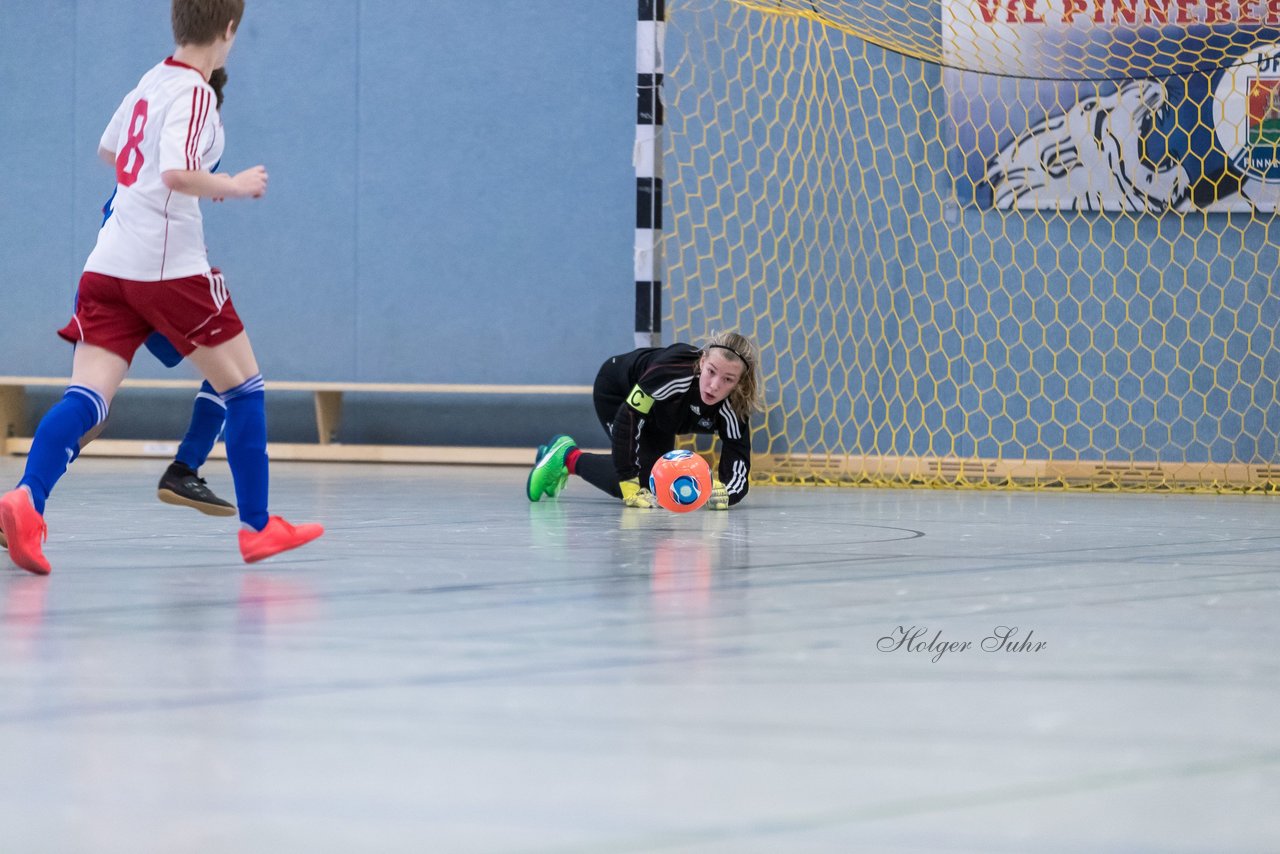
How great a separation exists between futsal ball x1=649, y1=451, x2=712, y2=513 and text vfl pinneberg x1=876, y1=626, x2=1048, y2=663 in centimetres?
192

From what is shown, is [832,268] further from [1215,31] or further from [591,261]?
[1215,31]

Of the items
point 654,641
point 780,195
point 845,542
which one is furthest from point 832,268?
point 654,641

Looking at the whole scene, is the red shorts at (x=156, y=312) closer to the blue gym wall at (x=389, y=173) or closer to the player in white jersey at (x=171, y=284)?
the player in white jersey at (x=171, y=284)

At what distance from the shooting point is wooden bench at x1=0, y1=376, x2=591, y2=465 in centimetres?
623

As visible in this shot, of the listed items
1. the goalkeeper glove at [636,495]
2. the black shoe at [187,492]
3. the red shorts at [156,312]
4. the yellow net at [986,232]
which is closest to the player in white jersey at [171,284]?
the red shorts at [156,312]

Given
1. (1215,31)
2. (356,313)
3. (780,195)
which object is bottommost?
(356,313)

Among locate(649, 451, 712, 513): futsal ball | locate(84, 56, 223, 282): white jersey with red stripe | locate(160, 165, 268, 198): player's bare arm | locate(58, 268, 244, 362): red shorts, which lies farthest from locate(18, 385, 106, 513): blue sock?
locate(649, 451, 712, 513): futsal ball

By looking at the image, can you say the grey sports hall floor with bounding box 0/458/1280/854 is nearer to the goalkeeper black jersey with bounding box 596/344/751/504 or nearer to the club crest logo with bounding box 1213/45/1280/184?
the goalkeeper black jersey with bounding box 596/344/751/504

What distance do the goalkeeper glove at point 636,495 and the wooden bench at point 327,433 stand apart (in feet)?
6.20

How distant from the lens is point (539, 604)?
2.07 meters

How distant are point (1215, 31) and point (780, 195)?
1.71 meters

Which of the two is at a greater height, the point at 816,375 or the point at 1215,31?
the point at 1215,31

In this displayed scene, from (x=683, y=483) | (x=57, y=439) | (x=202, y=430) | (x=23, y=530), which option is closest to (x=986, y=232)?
(x=683, y=483)

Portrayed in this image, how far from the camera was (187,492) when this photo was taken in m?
2.94
